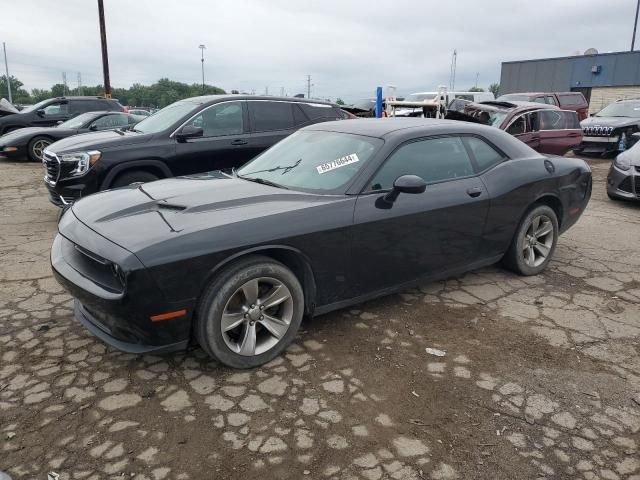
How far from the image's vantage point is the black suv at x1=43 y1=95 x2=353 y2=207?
583cm

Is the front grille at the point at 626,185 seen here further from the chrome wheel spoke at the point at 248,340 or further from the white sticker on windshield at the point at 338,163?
the chrome wheel spoke at the point at 248,340

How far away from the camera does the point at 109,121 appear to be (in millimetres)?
12141

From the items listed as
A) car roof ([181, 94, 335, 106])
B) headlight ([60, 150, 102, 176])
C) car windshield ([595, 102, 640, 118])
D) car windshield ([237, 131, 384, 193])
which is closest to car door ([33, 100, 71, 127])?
car roof ([181, 94, 335, 106])

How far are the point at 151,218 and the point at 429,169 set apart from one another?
7.01ft

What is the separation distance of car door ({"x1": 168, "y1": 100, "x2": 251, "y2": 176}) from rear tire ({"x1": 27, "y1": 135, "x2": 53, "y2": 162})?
7.79 metres

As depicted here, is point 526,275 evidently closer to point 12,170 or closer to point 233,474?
A: point 233,474

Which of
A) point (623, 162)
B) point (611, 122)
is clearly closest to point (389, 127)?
point (623, 162)

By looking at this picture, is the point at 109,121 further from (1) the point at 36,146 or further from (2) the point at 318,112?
(2) the point at 318,112

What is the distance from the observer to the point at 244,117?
22.0 feet

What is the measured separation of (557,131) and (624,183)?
292 cm

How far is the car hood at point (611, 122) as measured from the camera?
12.5 m

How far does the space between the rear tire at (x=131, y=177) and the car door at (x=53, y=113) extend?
9.94m


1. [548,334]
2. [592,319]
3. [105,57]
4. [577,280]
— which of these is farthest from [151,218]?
[105,57]

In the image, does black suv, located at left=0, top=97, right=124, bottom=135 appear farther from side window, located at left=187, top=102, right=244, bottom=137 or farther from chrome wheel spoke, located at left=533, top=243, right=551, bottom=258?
chrome wheel spoke, located at left=533, top=243, right=551, bottom=258
